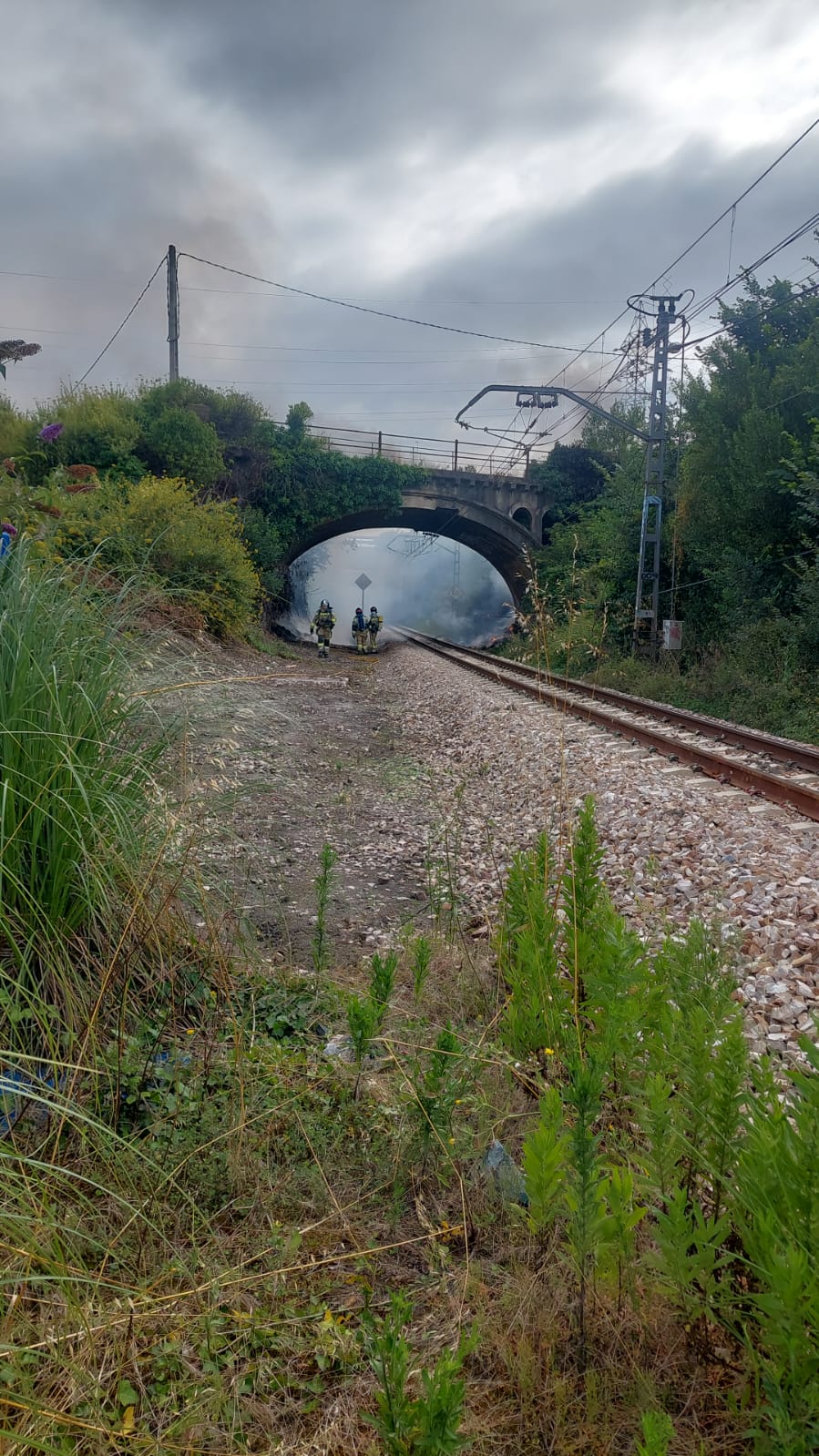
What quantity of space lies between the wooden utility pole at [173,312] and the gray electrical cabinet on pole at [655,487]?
44.6 ft

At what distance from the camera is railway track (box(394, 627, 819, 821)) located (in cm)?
634

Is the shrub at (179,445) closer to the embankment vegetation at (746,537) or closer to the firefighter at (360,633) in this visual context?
the firefighter at (360,633)

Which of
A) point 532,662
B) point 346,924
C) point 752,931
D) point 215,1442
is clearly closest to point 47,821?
point 215,1442

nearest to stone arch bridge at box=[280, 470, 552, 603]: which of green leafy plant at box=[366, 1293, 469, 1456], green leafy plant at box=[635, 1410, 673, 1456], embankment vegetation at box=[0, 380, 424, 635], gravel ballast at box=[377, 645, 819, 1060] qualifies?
embankment vegetation at box=[0, 380, 424, 635]

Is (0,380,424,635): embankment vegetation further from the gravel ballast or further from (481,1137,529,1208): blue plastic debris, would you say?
(481,1137,529,1208): blue plastic debris

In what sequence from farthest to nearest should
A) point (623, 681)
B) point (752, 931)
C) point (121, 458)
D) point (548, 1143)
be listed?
1. point (121, 458)
2. point (623, 681)
3. point (752, 931)
4. point (548, 1143)

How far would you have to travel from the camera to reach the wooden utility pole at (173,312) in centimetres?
2169

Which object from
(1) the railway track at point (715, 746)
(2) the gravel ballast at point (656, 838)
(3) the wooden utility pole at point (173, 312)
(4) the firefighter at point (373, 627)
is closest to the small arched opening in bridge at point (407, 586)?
(4) the firefighter at point (373, 627)

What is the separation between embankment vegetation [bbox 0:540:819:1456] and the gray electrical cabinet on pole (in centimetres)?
1395

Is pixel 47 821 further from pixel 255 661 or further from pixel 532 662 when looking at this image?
pixel 532 662

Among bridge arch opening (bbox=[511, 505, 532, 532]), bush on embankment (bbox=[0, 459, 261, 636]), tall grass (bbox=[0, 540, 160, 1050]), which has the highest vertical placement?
bridge arch opening (bbox=[511, 505, 532, 532])

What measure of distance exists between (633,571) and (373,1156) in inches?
705

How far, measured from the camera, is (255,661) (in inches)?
594

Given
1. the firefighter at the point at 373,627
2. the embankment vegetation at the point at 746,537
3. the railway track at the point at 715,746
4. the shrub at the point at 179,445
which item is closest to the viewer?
the railway track at the point at 715,746
